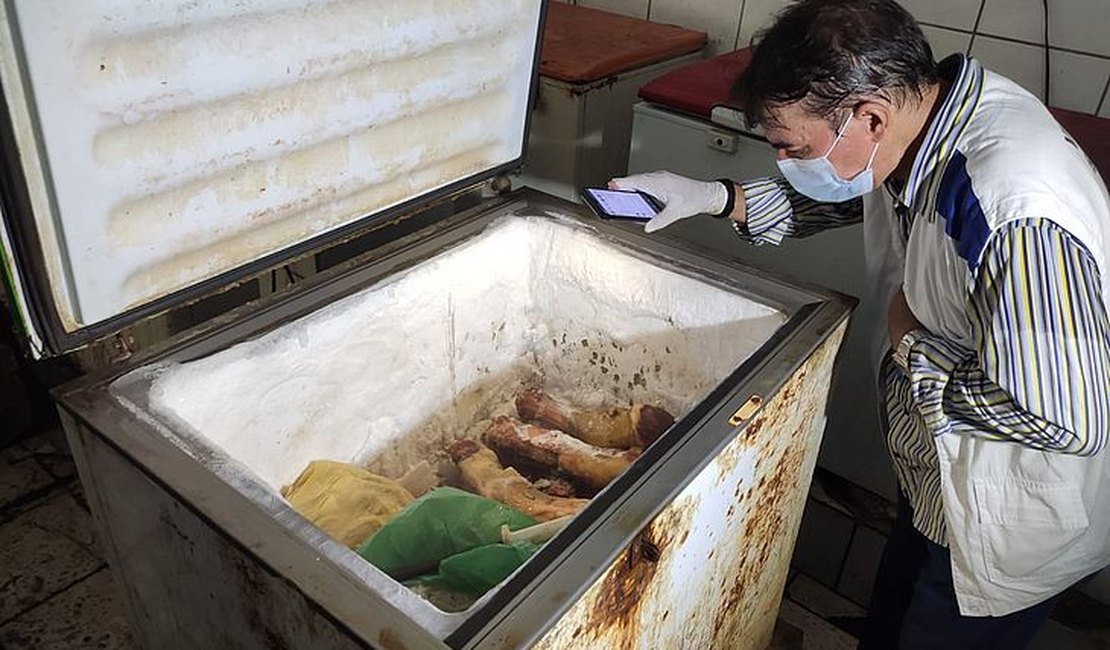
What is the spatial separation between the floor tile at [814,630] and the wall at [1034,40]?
1.25m

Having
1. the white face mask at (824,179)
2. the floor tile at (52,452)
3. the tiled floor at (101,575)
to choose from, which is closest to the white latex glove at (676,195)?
the white face mask at (824,179)

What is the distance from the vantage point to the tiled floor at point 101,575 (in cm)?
171

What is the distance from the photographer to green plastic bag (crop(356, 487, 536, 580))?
105cm

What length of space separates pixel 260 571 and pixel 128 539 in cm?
32

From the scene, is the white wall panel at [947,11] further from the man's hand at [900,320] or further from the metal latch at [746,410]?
the metal latch at [746,410]

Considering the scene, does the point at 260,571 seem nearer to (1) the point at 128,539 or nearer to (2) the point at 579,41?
(1) the point at 128,539

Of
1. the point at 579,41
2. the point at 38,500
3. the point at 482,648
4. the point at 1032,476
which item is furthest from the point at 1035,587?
the point at 38,500

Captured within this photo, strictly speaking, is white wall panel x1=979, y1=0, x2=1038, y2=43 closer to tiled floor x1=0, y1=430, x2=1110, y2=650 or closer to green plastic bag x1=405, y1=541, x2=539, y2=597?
tiled floor x1=0, y1=430, x2=1110, y2=650

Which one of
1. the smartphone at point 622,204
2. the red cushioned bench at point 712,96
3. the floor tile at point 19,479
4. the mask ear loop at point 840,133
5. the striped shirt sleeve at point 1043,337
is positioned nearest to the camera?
the striped shirt sleeve at point 1043,337

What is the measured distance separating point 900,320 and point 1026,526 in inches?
12.9

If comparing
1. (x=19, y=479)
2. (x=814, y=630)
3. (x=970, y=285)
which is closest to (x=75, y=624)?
(x=19, y=479)

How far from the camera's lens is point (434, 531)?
42.8 inches

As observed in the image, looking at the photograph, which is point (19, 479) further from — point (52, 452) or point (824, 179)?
point (824, 179)

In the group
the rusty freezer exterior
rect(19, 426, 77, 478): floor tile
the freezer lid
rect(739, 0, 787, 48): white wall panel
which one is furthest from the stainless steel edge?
rect(19, 426, 77, 478): floor tile
